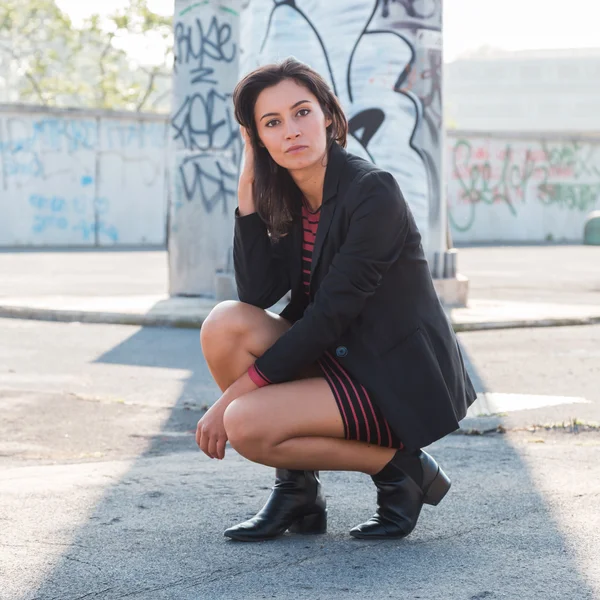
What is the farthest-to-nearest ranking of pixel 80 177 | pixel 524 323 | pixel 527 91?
1. pixel 527 91
2. pixel 80 177
3. pixel 524 323

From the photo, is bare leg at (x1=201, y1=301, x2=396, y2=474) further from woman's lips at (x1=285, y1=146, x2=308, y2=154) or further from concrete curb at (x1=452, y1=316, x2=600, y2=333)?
concrete curb at (x1=452, y1=316, x2=600, y2=333)

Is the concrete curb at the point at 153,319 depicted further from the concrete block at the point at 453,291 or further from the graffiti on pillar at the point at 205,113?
the graffiti on pillar at the point at 205,113

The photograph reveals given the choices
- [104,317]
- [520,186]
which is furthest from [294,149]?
[520,186]

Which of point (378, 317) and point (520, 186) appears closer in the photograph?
point (378, 317)

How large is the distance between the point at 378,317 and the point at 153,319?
672 cm

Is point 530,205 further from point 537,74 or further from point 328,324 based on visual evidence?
point 537,74

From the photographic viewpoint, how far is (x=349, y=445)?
3.23 m

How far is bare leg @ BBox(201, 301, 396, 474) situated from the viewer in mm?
3158

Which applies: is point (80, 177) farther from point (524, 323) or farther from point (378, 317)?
point (378, 317)

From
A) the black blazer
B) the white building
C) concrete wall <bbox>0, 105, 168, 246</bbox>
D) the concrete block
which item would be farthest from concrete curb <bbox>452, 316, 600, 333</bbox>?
the white building

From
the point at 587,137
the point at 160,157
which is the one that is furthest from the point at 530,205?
the point at 160,157

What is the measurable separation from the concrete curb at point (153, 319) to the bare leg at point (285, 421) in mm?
6148

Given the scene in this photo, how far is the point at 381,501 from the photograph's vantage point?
3318mm

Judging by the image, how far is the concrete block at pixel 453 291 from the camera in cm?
1052
